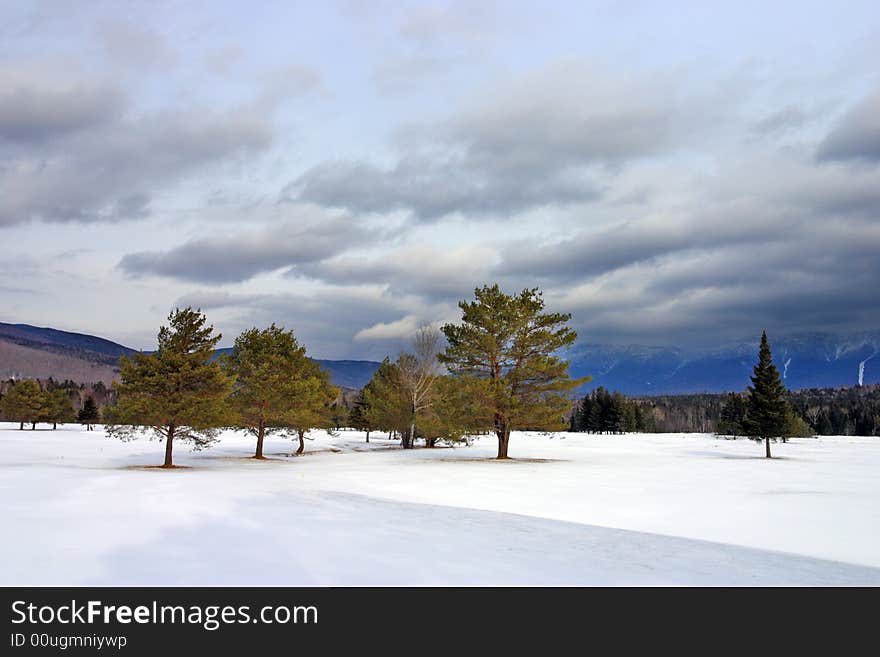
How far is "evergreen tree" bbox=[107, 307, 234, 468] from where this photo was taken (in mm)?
31500

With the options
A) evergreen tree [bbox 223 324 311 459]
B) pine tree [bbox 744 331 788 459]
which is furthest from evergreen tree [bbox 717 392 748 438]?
evergreen tree [bbox 223 324 311 459]

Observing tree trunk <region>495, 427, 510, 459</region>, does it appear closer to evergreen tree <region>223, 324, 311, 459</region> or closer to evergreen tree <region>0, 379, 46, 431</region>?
evergreen tree <region>223, 324, 311, 459</region>

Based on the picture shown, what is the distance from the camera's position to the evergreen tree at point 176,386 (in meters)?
31.5

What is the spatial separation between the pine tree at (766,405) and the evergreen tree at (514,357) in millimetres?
23338

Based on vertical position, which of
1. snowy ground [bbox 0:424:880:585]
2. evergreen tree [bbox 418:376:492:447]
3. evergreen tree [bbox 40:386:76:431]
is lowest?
evergreen tree [bbox 40:386:76:431]

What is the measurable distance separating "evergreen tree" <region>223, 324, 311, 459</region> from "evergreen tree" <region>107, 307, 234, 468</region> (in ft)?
22.2

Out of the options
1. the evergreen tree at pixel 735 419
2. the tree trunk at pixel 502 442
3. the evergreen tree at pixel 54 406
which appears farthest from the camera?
the evergreen tree at pixel 54 406

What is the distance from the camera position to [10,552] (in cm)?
972

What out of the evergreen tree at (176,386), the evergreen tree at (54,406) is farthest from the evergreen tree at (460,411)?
the evergreen tree at (54,406)

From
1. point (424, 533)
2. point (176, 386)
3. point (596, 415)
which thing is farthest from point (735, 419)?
point (424, 533)

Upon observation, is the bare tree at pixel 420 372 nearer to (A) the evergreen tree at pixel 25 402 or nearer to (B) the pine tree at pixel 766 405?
(B) the pine tree at pixel 766 405
